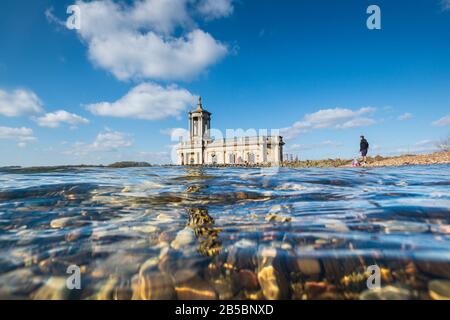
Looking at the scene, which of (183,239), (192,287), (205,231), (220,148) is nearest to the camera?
(192,287)

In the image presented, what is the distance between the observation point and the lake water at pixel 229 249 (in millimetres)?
1901

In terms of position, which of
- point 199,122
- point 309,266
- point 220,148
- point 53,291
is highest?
point 199,122

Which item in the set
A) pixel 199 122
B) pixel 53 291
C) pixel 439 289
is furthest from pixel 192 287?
pixel 199 122

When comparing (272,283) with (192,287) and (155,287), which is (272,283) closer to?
(192,287)

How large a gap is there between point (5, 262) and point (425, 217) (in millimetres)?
4833

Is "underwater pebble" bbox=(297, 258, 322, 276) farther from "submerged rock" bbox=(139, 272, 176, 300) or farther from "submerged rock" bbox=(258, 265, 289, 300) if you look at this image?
"submerged rock" bbox=(139, 272, 176, 300)

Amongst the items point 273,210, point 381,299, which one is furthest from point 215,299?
point 273,210

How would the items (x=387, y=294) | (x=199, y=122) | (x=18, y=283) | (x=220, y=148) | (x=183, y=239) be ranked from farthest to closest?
(x=199, y=122), (x=220, y=148), (x=183, y=239), (x=18, y=283), (x=387, y=294)

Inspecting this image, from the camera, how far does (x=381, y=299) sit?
5.58ft

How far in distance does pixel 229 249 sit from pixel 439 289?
1631 mm

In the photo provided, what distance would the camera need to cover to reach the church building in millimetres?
51812

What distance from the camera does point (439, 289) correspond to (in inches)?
69.2
